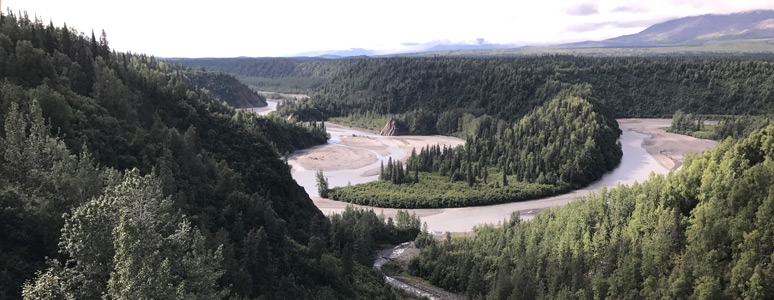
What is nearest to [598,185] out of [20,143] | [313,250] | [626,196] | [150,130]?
[626,196]

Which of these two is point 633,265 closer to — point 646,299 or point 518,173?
point 646,299

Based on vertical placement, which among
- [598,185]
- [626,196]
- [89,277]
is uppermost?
[89,277]

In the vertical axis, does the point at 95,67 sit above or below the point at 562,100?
above

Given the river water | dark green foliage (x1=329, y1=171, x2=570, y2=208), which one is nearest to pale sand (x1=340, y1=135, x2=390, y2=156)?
the river water

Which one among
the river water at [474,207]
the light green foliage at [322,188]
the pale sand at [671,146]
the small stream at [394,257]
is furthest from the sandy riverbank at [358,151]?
the pale sand at [671,146]

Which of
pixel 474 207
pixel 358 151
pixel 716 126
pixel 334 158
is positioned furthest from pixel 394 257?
pixel 716 126

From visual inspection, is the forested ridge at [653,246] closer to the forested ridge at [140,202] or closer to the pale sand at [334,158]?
the forested ridge at [140,202]

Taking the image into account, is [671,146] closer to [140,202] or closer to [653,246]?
[653,246]

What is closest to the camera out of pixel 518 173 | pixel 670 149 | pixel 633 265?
pixel 633 265
